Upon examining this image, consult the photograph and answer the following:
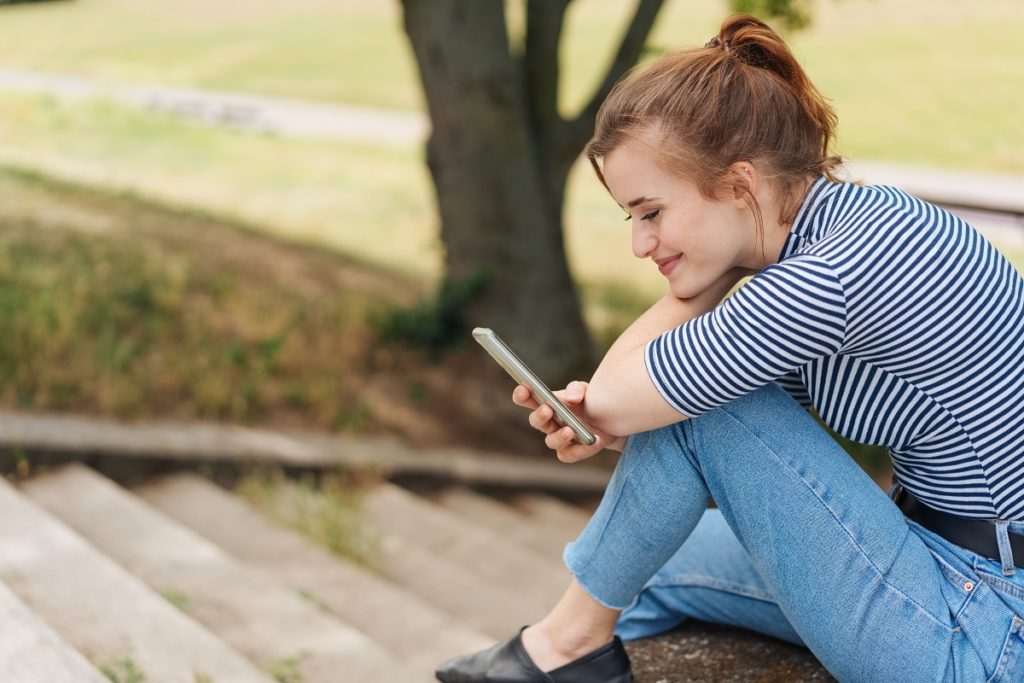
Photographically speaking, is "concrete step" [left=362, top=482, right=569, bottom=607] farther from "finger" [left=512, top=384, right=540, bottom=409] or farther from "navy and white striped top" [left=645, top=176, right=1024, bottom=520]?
"navy and white striped top" [left=645, top=176, right=1024, bottom=520]

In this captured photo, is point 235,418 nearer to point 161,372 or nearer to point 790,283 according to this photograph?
point 161,372

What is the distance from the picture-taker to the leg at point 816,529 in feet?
5.71

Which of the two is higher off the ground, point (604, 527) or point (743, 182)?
point (743, 182)

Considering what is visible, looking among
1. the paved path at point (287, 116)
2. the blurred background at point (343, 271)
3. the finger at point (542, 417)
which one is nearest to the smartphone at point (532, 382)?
the finger at point (542, 417)

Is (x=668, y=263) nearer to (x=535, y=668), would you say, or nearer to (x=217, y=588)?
(x=535, y=668)

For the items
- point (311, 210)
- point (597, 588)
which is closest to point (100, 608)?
point (597, 588)

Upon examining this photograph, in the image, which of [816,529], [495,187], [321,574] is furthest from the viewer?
[495,187]

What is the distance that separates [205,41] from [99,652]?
19465 millimetres

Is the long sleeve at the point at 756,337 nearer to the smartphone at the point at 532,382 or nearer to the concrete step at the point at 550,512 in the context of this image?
the smartphone at the point at 532,382

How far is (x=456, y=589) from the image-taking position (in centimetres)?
343

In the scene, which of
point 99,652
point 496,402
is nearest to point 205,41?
point 496,402

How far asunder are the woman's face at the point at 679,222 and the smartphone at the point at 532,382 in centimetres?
28

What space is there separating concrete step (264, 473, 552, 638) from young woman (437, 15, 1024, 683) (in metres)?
1.47

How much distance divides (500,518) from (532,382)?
293 cm
